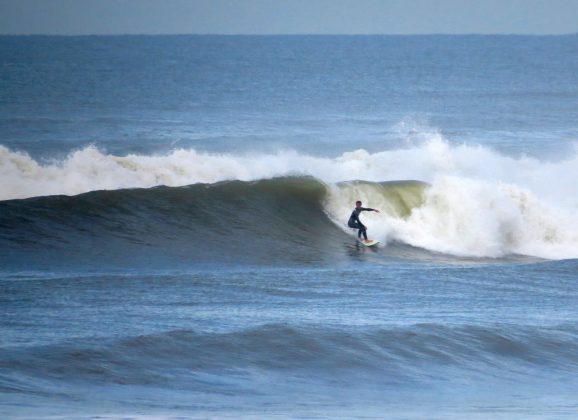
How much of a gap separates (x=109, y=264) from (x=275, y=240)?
407cm

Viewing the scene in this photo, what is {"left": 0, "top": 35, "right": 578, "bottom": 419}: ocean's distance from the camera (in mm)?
11734

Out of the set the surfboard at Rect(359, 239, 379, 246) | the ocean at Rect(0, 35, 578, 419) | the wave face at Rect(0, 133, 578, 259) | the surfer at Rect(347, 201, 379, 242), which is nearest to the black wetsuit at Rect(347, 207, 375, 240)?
the surfer at Rect(347, 201, 379, 242)

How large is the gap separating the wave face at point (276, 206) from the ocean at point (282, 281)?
0.19 ft

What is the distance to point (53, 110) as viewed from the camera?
5203cm

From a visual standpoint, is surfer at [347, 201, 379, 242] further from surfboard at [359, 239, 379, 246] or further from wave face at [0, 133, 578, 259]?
wave face at [0, 133, 578, 259]

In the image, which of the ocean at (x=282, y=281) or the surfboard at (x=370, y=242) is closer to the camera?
the ocean at (x=282, y=281)

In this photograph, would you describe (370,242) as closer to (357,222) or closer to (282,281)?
(357,222)

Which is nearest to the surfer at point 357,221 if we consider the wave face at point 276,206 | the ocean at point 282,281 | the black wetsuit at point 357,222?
the black wetsuit at point 357,222

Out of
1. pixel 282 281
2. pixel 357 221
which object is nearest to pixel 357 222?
pixel 357 221

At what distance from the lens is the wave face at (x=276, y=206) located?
20.8m

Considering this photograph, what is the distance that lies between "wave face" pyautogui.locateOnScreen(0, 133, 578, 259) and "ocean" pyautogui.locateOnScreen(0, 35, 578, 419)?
0.06 metres

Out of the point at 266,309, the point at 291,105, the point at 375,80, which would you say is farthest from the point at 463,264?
the point at 375,80

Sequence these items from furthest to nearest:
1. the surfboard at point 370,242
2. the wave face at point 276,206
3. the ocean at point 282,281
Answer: the surfboard at point 370,242
the wave face at point 276,206
the ocean at point 282,281

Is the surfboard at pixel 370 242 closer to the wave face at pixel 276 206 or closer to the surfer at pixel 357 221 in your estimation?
the surfer at pixel 357 221
